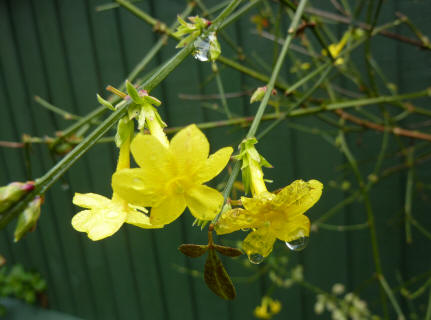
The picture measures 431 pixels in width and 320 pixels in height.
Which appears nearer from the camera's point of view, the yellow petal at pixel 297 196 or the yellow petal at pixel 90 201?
the yellow petal at pixel 297 196

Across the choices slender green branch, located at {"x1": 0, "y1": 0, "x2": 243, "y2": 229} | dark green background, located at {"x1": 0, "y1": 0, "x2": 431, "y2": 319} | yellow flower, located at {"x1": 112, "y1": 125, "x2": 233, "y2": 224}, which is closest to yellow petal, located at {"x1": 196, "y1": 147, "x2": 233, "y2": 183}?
yellow flower, located at {"x1": 112, "y1": 125, "x2": 233, "y2": 224}

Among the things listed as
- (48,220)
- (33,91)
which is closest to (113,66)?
(33,91)

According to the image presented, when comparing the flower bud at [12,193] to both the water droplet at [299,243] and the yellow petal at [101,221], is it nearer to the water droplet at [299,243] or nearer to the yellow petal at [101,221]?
the yellow petal at [101,221]

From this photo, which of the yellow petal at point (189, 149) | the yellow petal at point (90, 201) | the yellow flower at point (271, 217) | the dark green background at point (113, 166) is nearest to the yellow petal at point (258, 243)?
the yellow flower at point (271, 217)

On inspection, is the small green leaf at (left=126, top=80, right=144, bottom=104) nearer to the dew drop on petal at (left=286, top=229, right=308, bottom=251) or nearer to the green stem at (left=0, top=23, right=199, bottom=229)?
the green stem at (left=0, top=23, right=199, bottom=229)

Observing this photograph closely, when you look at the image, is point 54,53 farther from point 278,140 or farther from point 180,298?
point 180,298
